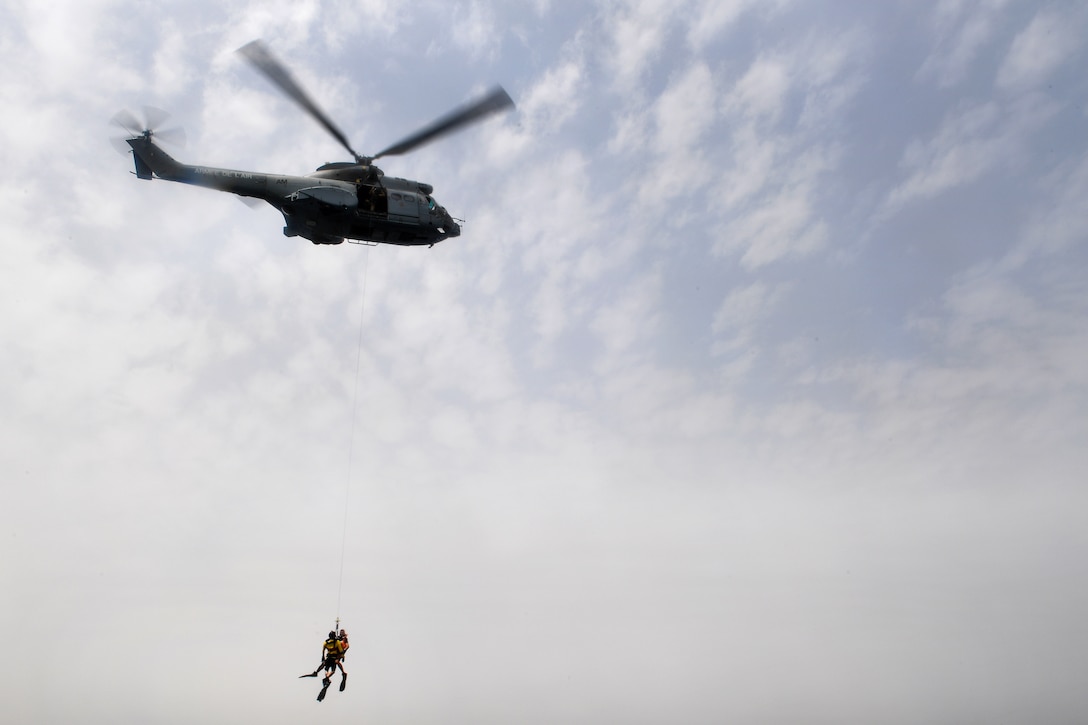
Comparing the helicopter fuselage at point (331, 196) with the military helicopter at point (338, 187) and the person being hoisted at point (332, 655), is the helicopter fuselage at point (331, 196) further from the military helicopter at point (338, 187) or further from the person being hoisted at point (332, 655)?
the person being hoisted at point (332, 655)

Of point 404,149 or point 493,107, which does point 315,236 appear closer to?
point 404,149

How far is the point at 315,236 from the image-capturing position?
32531 mm

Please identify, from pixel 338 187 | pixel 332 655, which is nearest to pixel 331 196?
pixel 338 187

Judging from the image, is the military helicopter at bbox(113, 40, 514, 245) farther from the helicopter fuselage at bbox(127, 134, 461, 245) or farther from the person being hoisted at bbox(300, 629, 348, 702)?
the person being hoisted at bbox(300, 629, 348, 702)

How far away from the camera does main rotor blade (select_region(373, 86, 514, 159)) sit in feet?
97.0

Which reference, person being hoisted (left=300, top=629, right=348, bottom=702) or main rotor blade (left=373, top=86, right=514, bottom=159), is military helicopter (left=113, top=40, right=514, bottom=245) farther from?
person being hoisted (left=300, top=629, right=348, bottom=702)

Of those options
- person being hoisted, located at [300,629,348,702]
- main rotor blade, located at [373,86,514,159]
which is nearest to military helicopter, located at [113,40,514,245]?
main rotor blade, located at [373,86,514,159]

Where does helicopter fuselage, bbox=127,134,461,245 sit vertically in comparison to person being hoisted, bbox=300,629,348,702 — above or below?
above

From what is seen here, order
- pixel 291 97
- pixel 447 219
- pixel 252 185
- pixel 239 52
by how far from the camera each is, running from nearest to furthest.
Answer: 1. pixel 239 52
2. pixel 291 97
3. pixel 252 185
4. pixel 447 219

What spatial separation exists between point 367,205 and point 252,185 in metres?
5.18

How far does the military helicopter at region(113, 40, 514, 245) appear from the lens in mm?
30303

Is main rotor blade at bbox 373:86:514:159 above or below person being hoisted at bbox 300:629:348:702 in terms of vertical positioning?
above

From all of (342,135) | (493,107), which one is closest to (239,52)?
(342,135)

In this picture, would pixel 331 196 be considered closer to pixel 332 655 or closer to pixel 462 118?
pixel 462 118
